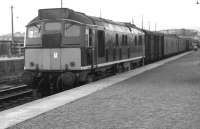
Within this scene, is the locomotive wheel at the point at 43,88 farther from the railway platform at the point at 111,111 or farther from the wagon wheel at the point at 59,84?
the railway platform at the point at 111,111

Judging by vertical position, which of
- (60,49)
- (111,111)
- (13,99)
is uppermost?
(60,49)

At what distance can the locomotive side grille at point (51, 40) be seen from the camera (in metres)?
14.1

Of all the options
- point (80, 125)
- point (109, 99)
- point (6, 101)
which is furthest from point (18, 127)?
point (6, 101)

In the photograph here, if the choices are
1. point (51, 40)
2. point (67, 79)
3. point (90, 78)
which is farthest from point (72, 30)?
point (90, 78)

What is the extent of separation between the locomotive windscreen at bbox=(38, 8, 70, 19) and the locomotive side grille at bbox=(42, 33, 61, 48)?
29.2 inches

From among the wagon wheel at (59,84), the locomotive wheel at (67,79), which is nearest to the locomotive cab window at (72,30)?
the locomotive wheel at (67,79)

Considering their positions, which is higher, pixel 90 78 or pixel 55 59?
pixel 55 59

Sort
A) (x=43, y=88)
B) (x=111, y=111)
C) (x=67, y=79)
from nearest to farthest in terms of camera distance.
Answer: (x=111, y=111) → (x=67, y=79) → (x=43, y=88)

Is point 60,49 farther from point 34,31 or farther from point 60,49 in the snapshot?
point 34,31

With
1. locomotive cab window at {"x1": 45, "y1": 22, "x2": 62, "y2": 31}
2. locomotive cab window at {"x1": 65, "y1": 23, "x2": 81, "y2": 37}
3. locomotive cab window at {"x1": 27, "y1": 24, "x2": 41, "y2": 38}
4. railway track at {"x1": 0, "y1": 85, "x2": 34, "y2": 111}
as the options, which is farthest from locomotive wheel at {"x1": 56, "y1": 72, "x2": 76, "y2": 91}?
locomotive cab window at {"x1": 27, "y1": 24, "x2": 41, "y2": 38}

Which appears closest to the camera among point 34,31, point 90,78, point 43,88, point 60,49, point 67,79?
point 67,79

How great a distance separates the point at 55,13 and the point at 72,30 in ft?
3.23

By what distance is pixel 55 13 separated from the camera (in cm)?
1434

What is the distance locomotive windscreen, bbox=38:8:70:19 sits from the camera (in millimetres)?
14273
